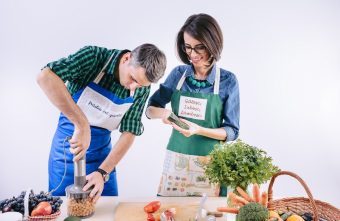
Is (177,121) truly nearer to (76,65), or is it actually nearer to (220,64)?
(76,65)

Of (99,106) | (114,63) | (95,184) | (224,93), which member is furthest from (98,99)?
(224,93)

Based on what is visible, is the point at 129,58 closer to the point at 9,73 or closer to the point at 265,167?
the point at 265,167

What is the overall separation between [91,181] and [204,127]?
27.2 inches

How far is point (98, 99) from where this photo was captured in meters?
1.81

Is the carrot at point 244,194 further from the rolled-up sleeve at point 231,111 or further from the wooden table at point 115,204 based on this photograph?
the rolled-up sleeve at point 231,111

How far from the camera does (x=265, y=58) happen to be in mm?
2910

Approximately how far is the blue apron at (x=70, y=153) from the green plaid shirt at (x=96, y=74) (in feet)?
0.11

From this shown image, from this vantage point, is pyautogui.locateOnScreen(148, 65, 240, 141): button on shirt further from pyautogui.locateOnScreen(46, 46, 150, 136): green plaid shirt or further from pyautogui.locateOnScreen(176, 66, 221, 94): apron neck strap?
pyautogui.locateOnScreen(46, 46, 150, 136): green plaid shirt

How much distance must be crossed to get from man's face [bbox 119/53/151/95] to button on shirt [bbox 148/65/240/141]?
0.28 m

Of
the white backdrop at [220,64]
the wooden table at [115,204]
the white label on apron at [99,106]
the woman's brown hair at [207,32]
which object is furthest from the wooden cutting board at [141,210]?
the white backdrop at [220,64]

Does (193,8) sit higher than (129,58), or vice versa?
(193,8)

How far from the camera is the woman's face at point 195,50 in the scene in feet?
6.16

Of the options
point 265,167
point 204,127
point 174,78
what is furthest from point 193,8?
point 265,167

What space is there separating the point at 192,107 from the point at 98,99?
0.50 m
